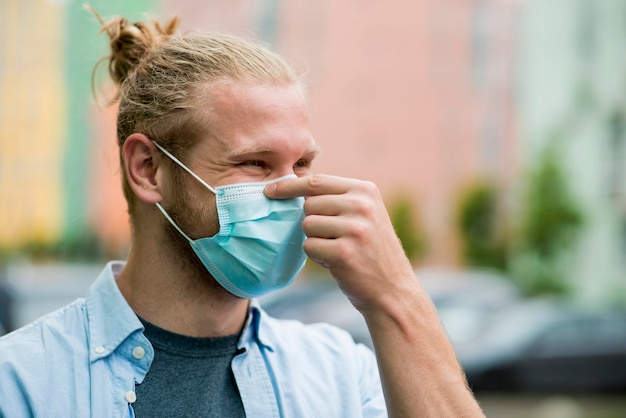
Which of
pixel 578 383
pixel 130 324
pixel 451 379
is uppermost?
pixel 130 324

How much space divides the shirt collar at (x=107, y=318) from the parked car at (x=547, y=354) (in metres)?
7.36

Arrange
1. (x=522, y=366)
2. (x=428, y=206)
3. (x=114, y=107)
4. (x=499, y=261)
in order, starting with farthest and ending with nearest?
(x=428, y=206), (x=499, y=261), (x=522, y=366), (x=114, y=107)

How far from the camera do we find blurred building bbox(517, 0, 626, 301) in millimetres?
23672

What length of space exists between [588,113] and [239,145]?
941 inches

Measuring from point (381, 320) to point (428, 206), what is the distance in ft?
132

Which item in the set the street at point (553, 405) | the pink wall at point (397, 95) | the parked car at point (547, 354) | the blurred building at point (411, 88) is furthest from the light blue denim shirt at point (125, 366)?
the pink wall at point (397, 95)

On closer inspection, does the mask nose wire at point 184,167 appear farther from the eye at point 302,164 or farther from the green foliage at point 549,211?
the green foliage at point 549,211

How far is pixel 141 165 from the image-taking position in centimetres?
233

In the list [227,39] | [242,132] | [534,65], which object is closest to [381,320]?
[242,132]

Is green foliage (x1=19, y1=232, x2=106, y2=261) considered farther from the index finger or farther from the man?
the index finger

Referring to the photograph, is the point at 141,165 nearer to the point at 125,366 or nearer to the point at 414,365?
the point at 125,366

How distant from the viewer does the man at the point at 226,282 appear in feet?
6.43

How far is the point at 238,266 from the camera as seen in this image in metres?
2.21

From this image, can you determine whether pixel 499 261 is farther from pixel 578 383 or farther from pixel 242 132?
pixel 242 132
